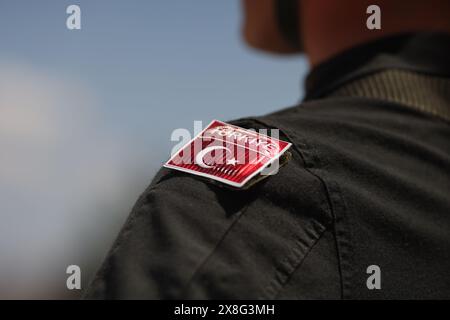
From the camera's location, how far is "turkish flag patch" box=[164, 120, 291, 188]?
2.05 feet

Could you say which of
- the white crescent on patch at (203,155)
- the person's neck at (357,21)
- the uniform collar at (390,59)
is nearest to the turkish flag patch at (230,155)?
the white crescent on patch at (203,155)

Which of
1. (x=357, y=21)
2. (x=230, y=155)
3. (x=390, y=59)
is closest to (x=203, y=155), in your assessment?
(x=230, y=155)

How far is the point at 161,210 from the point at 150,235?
0.03m

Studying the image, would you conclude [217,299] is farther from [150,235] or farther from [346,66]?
[346,66]

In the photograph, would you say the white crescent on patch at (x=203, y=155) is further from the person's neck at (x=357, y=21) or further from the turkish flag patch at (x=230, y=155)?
the person's neck at (x=357, y=21)

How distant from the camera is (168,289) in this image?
521 millimetres

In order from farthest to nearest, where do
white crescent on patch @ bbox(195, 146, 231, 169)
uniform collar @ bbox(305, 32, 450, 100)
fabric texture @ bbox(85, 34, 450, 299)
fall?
uniform collar @ bbox(305, 32, 450, 100) < white crescent on patch @ bbox(195, 146, 231, 169) < fabric texture @ bbox(85, 34, 450, 299)

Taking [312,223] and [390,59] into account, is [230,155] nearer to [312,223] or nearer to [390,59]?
[312,223]

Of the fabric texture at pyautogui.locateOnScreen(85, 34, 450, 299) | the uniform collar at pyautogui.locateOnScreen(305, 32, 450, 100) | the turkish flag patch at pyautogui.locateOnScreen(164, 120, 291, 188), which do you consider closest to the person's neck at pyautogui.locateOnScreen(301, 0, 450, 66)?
the uniform collar at pyautogui.locateOnScreen(305, 32, 450, 100)

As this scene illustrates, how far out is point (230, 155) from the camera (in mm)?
657

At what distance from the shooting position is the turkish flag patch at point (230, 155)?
2.05ft

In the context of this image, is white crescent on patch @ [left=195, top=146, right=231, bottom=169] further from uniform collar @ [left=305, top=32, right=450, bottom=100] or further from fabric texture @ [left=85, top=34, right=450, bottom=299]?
uniform collar @ [left=305, top=32, right=450, bottom=100]
